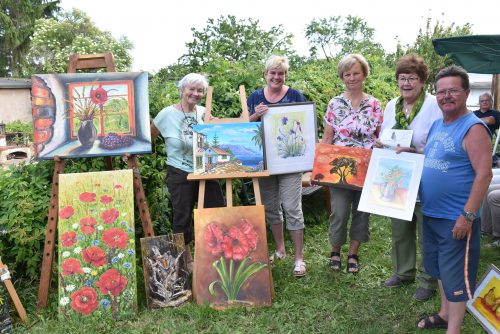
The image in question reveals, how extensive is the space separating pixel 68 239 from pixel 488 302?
9.22 ft

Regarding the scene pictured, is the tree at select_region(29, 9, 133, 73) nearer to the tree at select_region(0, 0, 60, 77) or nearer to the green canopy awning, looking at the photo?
the tree at select_region(0, 0, 60, 77)

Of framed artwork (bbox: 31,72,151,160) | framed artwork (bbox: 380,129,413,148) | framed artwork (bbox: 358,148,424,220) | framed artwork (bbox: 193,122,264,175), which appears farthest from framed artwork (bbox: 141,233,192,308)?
framed artwork (bbox: 380,129,413,148)

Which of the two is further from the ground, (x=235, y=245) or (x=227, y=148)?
(x=227, y=148)

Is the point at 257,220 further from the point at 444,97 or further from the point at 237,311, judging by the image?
the point at 444,97

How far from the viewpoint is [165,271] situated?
3.15m

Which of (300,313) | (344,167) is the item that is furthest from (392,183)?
(300,313)

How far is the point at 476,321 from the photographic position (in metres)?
2.79

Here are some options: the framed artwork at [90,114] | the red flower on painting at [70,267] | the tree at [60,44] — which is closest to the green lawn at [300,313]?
the red flower on painting at [70,267]

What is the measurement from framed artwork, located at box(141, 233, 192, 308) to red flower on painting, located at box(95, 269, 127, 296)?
0.18m

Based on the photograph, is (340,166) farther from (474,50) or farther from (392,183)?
(474,50)

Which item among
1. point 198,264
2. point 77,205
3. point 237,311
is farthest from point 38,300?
point 237,311

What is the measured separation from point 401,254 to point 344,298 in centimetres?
57

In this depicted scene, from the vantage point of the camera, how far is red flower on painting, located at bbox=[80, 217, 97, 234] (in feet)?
9.96

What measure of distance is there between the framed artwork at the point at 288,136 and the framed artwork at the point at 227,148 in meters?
0.18
